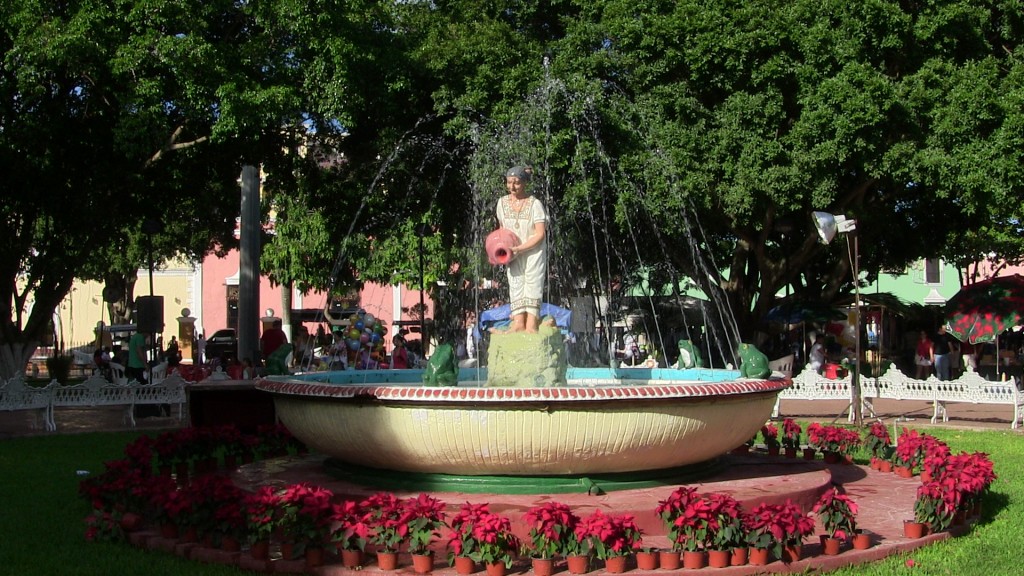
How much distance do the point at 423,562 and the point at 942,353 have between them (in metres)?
21.2

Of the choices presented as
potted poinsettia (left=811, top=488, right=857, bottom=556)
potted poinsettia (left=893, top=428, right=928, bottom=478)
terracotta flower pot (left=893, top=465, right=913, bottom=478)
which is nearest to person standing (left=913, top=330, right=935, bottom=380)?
terracotta flower pot (left=893, top=465, right=913, bottom=478)

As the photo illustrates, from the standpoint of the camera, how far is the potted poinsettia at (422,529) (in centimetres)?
633

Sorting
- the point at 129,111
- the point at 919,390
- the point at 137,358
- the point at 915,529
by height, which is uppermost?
the point at 129,111

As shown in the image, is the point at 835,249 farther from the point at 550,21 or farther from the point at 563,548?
the point at 563,548

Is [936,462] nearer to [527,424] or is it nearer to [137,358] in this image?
[527,424]

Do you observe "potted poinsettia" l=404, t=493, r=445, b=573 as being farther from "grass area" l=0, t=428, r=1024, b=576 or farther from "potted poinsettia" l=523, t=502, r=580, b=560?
"grass area" l=0, t=428, r=1024, b=576

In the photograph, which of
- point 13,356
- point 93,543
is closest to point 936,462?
point 93,543

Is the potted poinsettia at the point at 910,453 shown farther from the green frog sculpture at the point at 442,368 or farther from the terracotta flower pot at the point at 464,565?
the terracotta flower pot at the point at 464,565

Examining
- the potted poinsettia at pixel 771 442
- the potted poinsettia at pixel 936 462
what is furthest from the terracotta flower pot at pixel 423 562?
the potted poinsettia at pixel 771 442

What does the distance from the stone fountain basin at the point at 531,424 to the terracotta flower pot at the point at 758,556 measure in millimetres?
1412

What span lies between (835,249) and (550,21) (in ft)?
32.4

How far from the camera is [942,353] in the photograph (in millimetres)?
24766

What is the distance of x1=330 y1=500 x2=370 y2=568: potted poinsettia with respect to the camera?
21.1ft

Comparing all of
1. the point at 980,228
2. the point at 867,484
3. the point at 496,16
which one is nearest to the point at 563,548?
the point at 867,484
